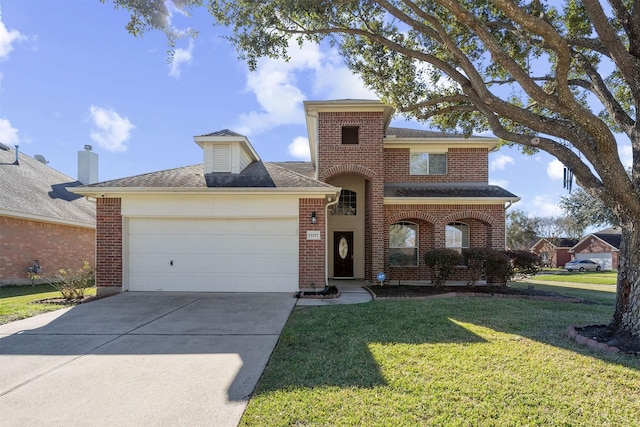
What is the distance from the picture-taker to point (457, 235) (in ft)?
45.5

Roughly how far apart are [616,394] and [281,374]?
359cm

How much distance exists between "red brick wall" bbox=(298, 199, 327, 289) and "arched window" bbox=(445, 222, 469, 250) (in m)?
6.25

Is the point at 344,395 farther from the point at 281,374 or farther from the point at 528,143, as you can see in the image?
the point at 528,143

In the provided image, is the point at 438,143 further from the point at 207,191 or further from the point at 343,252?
the point at 207,191

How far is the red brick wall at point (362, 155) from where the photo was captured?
41.8ft

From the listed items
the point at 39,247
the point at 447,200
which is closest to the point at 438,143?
the point at 447,200

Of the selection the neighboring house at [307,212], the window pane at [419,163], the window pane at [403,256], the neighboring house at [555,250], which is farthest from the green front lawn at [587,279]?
the neighboring house at [555,250]

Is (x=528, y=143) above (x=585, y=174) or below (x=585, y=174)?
above

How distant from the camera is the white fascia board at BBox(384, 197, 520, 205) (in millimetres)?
12695

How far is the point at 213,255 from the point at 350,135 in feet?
21.9

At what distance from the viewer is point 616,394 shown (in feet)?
12.1

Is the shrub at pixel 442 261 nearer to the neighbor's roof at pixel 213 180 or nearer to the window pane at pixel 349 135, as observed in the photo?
the neighbor's roof at pixel 213 180

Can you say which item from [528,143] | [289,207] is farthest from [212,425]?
[289,207]

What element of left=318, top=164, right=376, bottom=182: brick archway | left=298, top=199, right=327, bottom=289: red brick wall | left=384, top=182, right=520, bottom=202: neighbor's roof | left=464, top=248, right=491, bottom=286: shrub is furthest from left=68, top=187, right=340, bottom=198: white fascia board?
left=464, top=248, right=491, bottom=286: shrub
